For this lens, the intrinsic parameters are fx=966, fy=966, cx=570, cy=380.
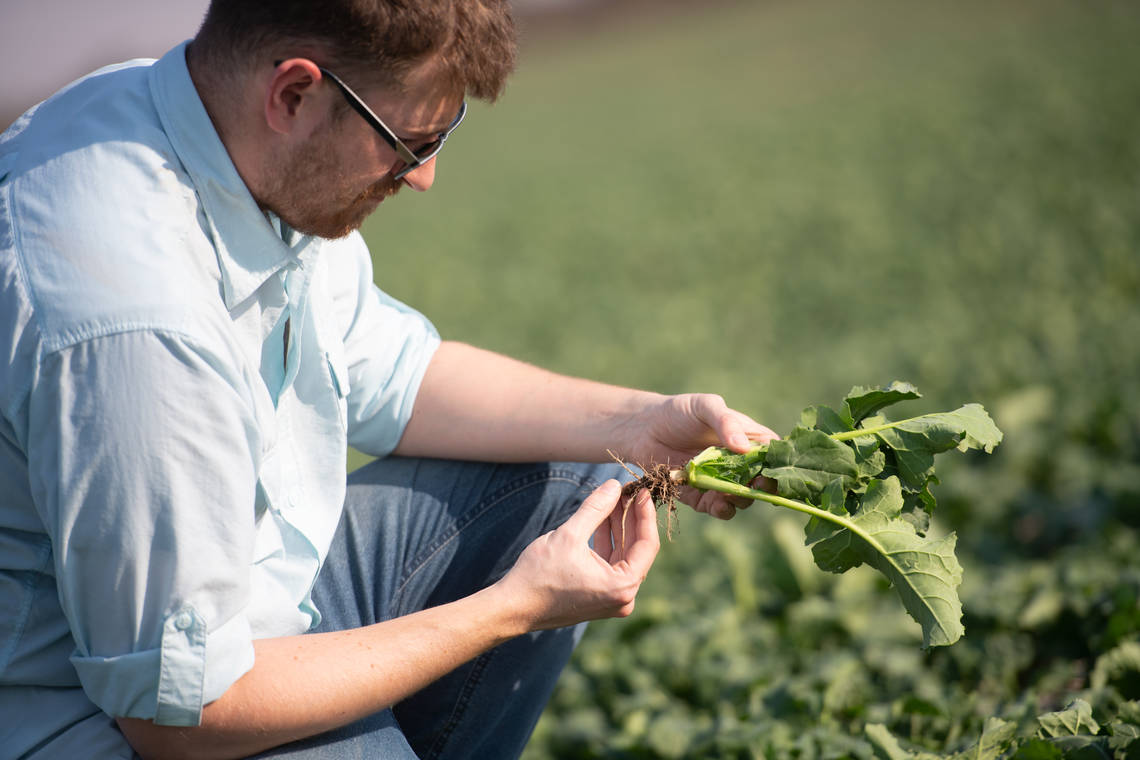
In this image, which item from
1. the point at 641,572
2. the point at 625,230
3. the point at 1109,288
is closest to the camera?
the point at 641,572

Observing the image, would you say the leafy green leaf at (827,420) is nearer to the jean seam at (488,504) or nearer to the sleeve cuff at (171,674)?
the jean seam at (488,504)

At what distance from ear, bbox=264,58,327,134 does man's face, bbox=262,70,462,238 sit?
0.09ft

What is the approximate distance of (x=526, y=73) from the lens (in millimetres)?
39594

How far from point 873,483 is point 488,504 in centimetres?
94

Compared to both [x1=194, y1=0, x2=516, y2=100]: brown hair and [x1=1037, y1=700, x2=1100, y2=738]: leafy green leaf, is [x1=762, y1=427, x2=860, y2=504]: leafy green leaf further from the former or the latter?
[x1=194, y1=0, x2=516, y2=100]: brown hair

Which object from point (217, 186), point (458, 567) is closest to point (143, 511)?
point (217, 186)

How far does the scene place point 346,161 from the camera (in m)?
1.85

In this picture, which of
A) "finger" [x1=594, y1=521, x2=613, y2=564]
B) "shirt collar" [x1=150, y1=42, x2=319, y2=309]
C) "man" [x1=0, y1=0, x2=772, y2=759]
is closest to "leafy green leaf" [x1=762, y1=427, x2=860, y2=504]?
"man" [x1=0, y1=0, x2=772, y2=759]

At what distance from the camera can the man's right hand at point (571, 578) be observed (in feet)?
6.36

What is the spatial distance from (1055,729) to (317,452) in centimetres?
175

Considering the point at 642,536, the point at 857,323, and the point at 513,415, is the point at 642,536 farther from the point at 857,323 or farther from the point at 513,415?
the point at 857,323

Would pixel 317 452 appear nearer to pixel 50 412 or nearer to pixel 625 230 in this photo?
pixel 50 412

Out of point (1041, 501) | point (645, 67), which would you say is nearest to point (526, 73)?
point (645, 67)

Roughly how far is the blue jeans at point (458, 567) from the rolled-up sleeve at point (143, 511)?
0.65 metres
